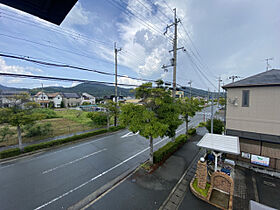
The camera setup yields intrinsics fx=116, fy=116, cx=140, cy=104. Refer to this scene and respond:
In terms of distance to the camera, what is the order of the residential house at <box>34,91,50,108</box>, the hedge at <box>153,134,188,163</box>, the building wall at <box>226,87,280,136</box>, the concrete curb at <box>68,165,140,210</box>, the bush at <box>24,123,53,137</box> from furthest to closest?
1. the residential house at <box>34,91,50,108</box>
2. the bush at <box>24,123,53,137</box>
3. the hedge at <box>153,134,188,163</box>
4. the building wall at <box>226,87,280,136</box>
5. the concrete curb at <box>68,165,140,210</box>

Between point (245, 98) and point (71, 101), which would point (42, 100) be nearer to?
point (71, 101)

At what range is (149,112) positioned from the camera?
21.2 feet

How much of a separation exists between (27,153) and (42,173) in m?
3.62

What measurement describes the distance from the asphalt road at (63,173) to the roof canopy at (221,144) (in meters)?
4.30

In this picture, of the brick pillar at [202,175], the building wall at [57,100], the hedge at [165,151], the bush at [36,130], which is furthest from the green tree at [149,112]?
the building wall at [57,100]

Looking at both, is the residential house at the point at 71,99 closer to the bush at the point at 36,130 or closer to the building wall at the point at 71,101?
the building wall at the point at 71,101

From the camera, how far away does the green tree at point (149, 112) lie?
21.0ft

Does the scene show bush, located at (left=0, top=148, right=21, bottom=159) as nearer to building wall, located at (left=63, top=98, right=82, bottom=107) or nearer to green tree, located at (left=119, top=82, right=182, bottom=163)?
green tree, located at (left=119, top=82, right=182, bottom=163)

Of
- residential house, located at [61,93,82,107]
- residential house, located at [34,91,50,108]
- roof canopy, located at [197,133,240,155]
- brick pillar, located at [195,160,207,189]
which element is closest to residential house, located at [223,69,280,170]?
roof canopy, located at [197,133,240,155]

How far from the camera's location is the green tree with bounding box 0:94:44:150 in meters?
7.96

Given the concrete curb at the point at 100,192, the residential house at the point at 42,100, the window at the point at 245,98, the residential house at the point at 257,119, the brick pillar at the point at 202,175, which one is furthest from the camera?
the residential house at the point at 42,100

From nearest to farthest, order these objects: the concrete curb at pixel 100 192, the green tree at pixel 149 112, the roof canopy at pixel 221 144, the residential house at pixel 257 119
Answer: the concrete curb at pixel 100 192 < the roof canopy at pixel 221 144 < the green tree at pixel 149 112 < the residential house at pixel 257 119

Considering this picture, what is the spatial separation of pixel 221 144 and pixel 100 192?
22.2 ft

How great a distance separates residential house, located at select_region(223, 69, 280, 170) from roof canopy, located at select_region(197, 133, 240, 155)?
5.47 ft
